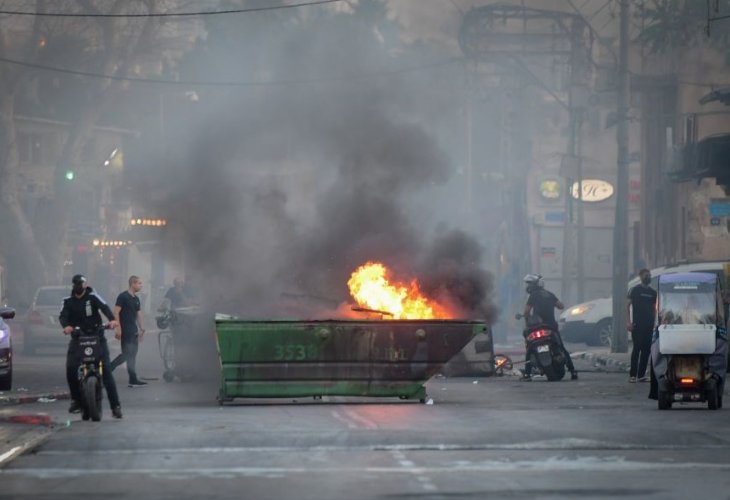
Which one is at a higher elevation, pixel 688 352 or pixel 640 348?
pixel 688 352

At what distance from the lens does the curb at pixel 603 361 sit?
32.0 meters

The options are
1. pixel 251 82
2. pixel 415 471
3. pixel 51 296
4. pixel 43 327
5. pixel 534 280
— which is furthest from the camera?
pixel 251 82

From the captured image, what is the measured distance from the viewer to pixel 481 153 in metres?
58.7

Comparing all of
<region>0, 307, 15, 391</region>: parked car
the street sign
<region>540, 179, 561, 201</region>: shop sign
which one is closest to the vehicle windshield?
<region>0, 307, 15, 391</region>: parked car

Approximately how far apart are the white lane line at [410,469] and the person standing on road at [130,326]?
12.4 meters

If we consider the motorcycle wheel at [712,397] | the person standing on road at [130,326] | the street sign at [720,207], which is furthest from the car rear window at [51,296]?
the motorcycle wheel at [712,397]

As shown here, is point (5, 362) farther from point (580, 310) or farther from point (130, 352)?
point (580, 310)

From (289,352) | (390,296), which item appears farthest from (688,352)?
(390,296)

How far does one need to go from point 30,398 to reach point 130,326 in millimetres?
3527

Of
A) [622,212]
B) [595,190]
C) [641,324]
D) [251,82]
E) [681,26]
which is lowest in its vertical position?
[641,324]

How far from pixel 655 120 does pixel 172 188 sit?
80.6 ft

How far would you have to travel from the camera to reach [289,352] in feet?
64.2

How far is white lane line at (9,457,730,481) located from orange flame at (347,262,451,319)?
1159 centimetres

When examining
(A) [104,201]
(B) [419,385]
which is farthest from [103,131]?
(B) [419,385]
